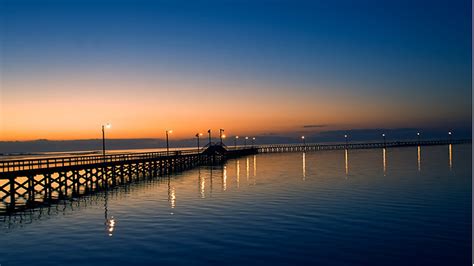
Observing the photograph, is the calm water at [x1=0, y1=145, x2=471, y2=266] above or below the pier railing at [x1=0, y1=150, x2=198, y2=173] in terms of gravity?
below

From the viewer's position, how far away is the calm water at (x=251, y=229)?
14961 mm

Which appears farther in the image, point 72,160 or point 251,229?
point 72,160

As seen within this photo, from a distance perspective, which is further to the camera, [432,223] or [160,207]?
[160,207]

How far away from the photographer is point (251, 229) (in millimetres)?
19234

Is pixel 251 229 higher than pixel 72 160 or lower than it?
lower

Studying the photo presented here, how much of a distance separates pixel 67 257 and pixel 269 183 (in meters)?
26.6

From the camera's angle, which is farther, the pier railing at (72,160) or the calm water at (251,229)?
the pier railing at (72,160)

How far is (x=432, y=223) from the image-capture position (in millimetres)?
20172

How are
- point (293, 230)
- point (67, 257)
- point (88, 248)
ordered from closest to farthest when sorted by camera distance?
point (67, 257) → point (88, 248) → point (293, 230)

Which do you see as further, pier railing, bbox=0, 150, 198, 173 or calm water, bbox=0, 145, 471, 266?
pier railing, bbox=0, 150, 198, 173

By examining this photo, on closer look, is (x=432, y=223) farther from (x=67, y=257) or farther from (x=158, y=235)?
(x=67, y=257)

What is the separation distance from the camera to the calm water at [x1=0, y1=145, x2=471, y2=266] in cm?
1496

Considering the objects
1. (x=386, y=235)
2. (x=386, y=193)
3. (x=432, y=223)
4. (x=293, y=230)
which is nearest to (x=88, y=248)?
(x=293, y=230)

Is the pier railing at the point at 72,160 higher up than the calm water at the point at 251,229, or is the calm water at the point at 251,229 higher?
the pier railing at the point at 72,160
